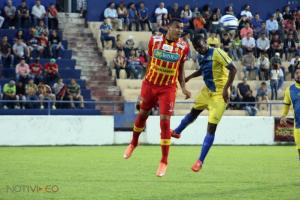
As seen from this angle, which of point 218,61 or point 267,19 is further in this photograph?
point 267,19

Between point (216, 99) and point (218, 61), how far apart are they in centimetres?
71

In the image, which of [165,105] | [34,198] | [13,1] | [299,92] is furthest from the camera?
[13,1]

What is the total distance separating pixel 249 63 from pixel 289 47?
291cm

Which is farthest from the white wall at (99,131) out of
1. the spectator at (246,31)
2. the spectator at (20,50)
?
the spectator at (246,31)

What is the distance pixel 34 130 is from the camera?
27.4m

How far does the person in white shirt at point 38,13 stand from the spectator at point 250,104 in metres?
8.18

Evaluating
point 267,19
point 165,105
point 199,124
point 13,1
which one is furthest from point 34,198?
point 267,19

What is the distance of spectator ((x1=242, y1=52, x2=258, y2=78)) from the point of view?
34094 millimetres

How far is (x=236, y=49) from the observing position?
34.6 m

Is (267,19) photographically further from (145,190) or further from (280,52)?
(145,190)

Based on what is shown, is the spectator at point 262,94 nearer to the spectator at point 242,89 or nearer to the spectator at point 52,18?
the spectator at point 242,89

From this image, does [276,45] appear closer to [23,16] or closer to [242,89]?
[242,89]

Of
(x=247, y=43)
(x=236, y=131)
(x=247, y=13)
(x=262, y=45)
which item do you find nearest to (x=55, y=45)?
(x=236, y=131)

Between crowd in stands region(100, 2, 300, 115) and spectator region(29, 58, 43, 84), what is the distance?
3661 millimetres
